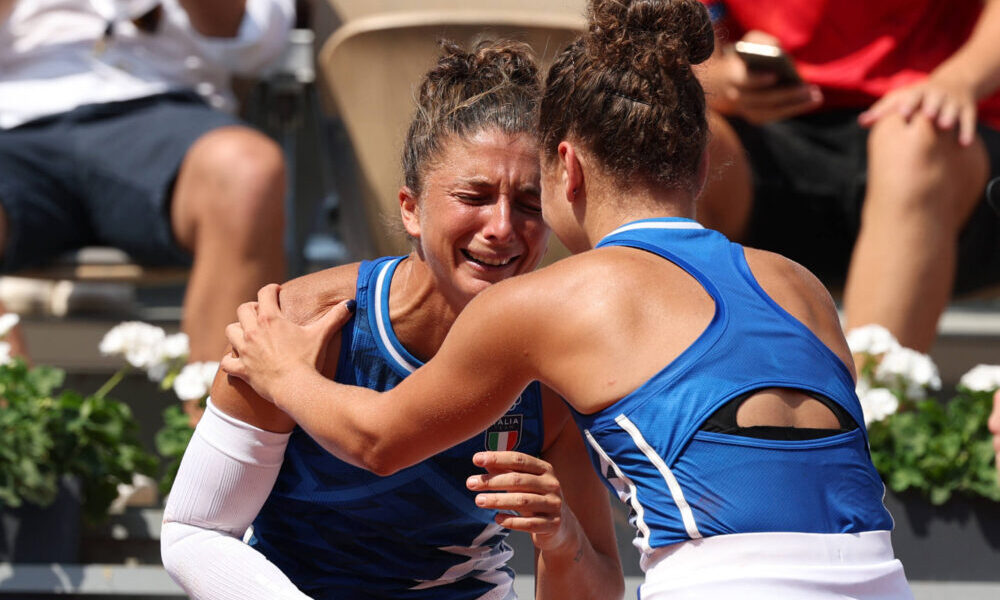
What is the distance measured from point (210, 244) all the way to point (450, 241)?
104cm

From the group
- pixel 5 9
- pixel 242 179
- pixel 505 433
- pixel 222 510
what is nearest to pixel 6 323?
pixel 242 179

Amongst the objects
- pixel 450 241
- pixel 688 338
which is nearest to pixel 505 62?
pixel 450 241

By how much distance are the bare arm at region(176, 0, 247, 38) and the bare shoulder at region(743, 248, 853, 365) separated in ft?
6.37

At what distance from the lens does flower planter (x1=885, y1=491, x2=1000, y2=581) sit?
263 cm

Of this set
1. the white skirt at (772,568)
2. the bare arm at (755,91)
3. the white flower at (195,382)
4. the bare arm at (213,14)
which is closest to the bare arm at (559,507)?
the white skirt at (772,568)

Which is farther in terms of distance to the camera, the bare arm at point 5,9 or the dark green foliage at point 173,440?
the bare arm at point 5,9

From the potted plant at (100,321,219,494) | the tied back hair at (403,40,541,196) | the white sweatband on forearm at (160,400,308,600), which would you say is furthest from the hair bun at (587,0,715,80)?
the potted plant at (100,321,219,494)

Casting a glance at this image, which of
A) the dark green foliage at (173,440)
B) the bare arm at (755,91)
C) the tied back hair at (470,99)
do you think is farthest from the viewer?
the bare arm at (755,91)

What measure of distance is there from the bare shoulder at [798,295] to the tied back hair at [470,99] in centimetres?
43

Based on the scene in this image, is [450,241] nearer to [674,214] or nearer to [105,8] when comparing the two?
[674,214]

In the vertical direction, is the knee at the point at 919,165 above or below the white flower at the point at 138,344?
above

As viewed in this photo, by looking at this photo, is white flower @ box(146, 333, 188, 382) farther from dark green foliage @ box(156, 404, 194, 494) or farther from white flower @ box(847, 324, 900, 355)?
white flower @ box(847, 324, 900, 355)

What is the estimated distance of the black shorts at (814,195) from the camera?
317 cm

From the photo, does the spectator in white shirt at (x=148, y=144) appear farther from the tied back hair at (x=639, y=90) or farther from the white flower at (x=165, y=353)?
the tied back hair at (x=639, y=90)
